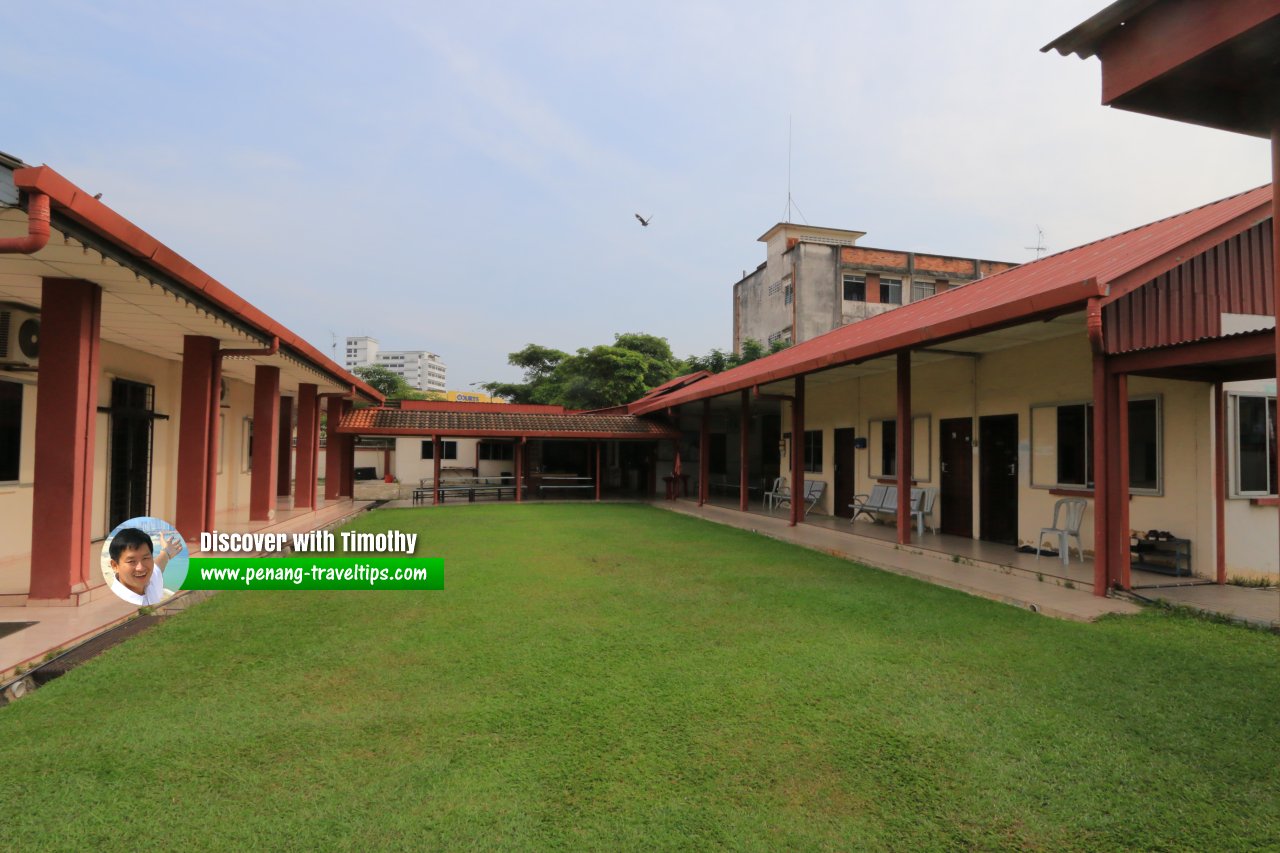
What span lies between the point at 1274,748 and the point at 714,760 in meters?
2.51

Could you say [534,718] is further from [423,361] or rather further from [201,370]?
[423,361]

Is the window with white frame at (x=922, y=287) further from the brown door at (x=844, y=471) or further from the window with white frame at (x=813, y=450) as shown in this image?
the brown door at (x=844, y=471)

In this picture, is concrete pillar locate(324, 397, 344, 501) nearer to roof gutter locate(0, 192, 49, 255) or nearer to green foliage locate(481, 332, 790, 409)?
roof gutter locate(0, 192, 49, 255)

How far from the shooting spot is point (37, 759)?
106 inches

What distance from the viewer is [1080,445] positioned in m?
7.52

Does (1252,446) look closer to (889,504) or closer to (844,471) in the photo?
(889,504)

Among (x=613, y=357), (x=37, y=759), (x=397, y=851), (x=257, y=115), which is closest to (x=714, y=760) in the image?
(x=397, y=851)

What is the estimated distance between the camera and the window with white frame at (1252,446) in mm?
6234

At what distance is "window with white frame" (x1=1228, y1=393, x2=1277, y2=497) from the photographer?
623 centimetres

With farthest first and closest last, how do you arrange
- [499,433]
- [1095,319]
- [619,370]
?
[619,370] → [499,433] → [1095,319]

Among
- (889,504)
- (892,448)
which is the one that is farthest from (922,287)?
(889,504)

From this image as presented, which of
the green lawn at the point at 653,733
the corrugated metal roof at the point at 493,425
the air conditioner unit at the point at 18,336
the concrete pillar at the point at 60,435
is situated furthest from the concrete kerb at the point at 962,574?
the air conditioner unit at the point at 18,336

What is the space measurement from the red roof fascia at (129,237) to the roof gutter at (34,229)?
0.05m

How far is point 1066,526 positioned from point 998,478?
1479 millimetres
